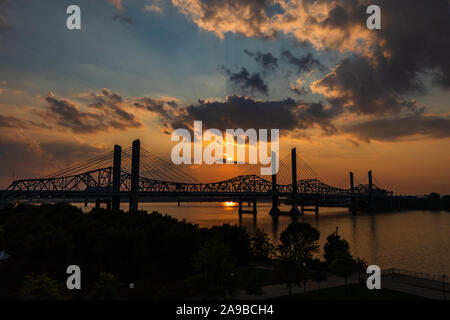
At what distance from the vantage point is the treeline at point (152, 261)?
23.3 meters

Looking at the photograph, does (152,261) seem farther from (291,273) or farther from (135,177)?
(135,177)

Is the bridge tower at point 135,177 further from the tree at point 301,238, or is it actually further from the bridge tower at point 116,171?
the tree at point 301,238

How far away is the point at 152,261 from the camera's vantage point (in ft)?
110

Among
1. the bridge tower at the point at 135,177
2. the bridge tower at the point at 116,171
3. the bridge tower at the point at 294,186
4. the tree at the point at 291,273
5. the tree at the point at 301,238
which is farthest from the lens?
the bridge tower at the point at 294,186

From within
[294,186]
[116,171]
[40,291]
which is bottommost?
[40,291]

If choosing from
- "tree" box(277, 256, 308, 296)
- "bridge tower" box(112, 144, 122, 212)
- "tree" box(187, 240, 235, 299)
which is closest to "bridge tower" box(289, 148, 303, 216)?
"bridge tower" box(112, 144, 122, 212)

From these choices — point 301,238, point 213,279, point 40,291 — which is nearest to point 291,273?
point 213,279

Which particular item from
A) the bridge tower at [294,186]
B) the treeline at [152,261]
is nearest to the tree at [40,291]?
the treeline at [152,261]

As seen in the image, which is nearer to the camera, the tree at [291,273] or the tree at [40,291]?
the tree at [40,291]

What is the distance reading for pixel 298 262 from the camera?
26.7 m

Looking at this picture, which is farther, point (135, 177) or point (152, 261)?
point (135, 177)

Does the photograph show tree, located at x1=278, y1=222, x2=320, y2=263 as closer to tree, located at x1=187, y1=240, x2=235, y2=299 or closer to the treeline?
the treeline
